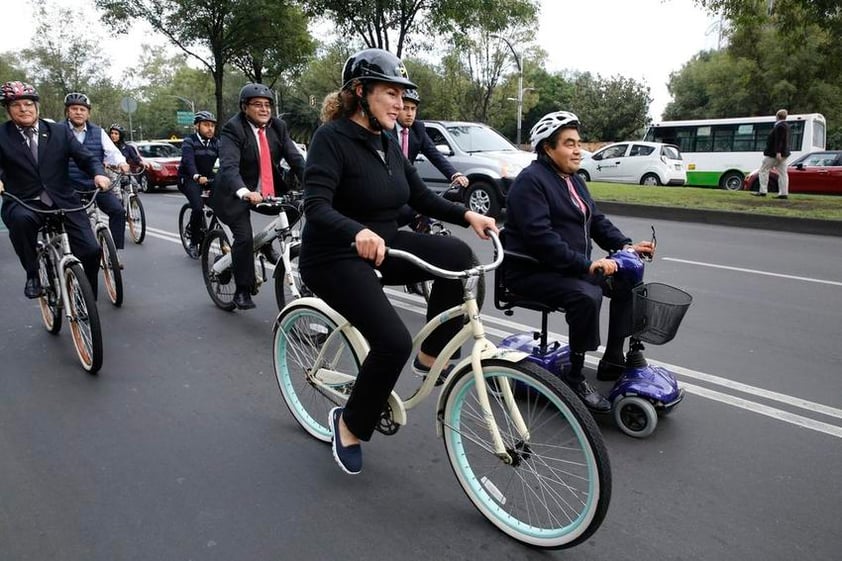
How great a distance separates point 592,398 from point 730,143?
2213 cm

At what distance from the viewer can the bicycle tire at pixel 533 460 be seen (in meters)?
2.21

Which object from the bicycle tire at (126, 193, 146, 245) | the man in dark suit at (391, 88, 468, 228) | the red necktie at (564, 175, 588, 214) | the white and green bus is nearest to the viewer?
the red necktie at (564, 175, 588, 214)

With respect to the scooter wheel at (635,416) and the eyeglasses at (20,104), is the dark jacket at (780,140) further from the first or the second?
the eyeglasses at (20,104)

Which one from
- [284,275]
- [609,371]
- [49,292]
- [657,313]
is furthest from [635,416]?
[49,292]

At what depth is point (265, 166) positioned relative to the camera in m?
5.53

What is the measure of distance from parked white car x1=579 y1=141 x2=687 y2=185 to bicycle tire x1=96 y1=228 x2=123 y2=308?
17.6 meters

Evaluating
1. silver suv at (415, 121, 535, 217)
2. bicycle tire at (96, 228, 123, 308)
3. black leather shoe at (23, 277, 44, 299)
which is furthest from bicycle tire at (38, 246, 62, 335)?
silver suv at (415, 121, 535, 217)

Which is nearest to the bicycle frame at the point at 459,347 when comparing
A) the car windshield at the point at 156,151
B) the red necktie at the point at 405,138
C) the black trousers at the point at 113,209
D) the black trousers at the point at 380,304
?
the black trousers at the point at 380,304

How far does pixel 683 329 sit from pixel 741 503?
2571mm

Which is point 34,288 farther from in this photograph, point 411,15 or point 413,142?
point 411,15

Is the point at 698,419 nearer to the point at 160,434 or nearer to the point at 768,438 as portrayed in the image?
the point at 768,438

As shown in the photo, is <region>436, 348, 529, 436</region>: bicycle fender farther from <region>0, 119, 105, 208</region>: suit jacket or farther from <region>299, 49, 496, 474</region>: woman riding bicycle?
<region>0, 119, 105, 208</region>: suit jacket

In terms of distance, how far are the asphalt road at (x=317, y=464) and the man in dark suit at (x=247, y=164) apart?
57 cm

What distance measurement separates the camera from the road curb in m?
10.4
